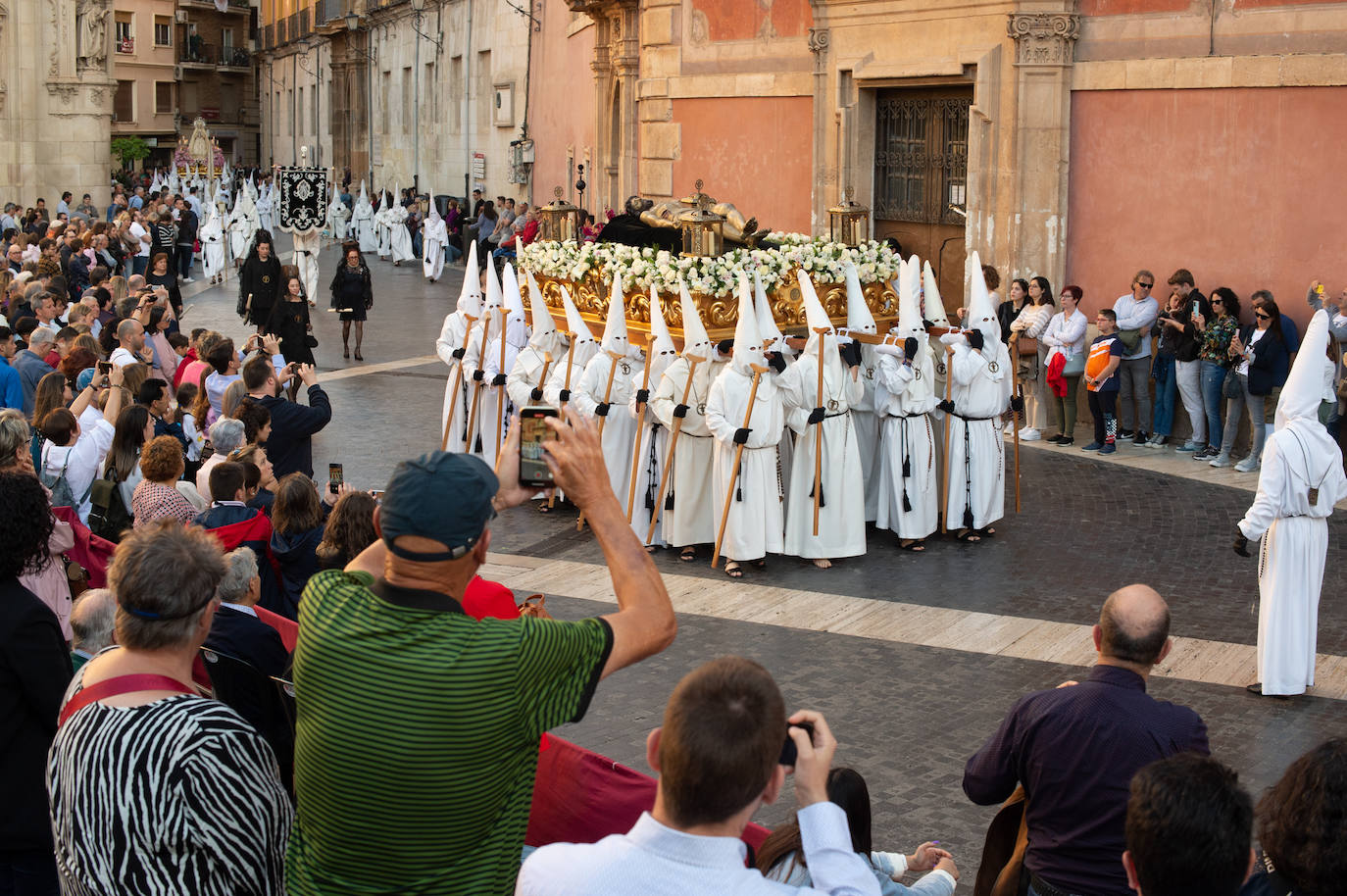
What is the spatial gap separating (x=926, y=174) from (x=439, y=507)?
15.0m

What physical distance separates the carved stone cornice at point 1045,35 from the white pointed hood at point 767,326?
5966 mm

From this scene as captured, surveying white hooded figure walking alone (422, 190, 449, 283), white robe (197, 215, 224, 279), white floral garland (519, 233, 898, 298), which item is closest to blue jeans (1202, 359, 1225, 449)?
white floral garland (519, 233, 898, 298)

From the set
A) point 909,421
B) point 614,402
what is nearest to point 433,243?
point 614,402

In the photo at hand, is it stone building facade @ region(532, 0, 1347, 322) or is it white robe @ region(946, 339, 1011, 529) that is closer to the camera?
white robe @ region(946, 339, 1011, 529)

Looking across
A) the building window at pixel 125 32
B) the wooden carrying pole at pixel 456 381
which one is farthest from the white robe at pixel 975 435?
the building window at pixel 125 32

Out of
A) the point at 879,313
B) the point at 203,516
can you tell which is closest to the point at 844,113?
the point at 879,313

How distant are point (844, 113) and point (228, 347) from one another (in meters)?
9.44

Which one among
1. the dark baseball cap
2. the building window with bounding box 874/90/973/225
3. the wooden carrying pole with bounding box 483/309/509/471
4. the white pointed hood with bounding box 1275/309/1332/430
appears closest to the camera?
the dark baseball cap

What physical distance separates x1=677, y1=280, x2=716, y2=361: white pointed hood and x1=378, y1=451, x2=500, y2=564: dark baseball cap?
751 centimetres

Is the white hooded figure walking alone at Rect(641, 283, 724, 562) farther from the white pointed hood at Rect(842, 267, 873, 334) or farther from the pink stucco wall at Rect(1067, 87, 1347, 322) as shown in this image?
the pink stucco wall at Rect(1067, 87, 1347, 322)

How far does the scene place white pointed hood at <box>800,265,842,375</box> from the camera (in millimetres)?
10062

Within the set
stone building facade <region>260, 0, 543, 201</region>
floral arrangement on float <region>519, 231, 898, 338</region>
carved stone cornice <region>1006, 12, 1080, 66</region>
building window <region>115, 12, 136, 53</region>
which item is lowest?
floral arrangement on float <region>519, 231, 898, 338</region>

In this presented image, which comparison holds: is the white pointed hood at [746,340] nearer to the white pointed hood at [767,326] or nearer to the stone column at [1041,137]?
the white pointed hood at [767,326]

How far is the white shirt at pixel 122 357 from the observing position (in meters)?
9.70
